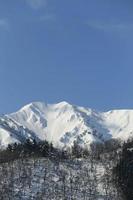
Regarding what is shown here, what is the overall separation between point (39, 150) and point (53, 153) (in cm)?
291

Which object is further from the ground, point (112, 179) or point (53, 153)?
point (53, 153)

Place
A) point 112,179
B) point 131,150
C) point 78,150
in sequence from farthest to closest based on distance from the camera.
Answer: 1. point 78,150
2. point 131,150
3. point 112,179

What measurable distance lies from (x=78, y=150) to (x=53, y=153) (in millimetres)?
18203

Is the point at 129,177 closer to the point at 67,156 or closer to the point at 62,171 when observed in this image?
the point at 62,171

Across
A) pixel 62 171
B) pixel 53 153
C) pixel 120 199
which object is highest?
pixel 53 153

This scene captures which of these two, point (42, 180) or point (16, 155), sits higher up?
point (16, 155)

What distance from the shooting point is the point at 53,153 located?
431ft

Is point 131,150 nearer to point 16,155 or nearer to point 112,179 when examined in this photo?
point 112,179

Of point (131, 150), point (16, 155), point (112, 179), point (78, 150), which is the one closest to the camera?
point (112, 179)

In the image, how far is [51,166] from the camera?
118 metres

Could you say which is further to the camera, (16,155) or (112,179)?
(16,155)

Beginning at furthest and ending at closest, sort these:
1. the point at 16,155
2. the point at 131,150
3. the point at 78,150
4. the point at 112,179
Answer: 1. the point at 78,150
2. the point at 16,155
3. the point at 131,150
4. the point at 112,179

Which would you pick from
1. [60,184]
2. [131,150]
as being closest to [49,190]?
[60,184]

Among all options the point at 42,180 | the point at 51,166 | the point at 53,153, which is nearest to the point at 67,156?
the point at 53,153
